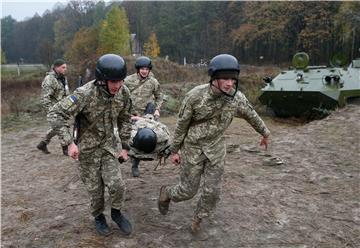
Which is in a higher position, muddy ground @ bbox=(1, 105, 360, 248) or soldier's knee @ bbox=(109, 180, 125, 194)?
soldier's knee @ bbox=(109, 180, 125, 194)

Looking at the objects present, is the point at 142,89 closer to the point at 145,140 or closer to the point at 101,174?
the point at 145,140

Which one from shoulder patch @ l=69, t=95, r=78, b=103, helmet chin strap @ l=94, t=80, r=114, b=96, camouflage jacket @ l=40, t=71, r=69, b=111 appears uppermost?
helmet chin strap @ l=94, t=80, r=114, b=96

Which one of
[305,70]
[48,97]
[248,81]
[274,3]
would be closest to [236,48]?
[248,81]

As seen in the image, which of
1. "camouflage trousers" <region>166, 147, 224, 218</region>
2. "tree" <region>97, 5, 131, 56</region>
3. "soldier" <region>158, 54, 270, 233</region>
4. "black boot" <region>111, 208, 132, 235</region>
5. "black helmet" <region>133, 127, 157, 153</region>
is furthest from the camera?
"tree" <region>97, 5, 131, 56</region>

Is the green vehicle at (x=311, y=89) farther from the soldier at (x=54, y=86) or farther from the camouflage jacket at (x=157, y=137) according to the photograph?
the camouflage jacket at (x=157, y=137)

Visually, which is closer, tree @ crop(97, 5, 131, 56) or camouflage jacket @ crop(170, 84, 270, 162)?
camouflage jacket @ crop(170, 84, 270, 162)

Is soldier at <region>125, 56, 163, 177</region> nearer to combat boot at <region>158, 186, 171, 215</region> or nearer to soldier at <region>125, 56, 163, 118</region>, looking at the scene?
soldier at <region>125, 56, 163, 118</region>

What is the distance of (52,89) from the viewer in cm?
782

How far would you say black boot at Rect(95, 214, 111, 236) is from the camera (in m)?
4.64

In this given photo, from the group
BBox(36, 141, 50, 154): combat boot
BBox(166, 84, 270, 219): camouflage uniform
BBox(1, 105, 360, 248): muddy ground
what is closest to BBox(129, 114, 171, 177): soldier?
BBox(1, 105, 360, 248): muddy ground

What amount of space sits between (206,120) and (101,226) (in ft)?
4.96

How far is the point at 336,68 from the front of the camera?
13508 mm

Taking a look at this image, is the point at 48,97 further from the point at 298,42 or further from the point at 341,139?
the point at 298,42

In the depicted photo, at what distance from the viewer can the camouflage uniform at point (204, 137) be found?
14.6ft
